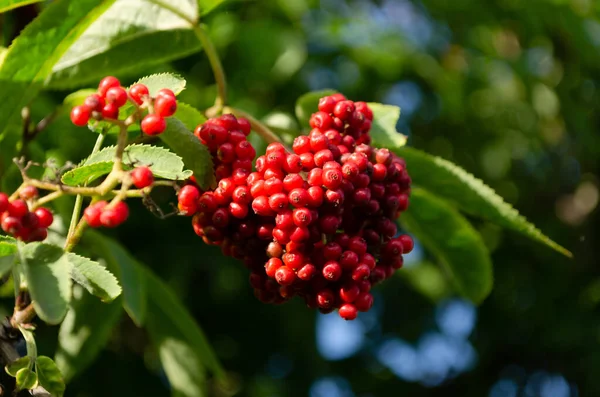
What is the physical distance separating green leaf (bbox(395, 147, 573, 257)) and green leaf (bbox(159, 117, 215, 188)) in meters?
0.65

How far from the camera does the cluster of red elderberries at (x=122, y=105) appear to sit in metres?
1.45

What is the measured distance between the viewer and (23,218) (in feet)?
4.58

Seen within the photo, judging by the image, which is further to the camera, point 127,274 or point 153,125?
point 127,274

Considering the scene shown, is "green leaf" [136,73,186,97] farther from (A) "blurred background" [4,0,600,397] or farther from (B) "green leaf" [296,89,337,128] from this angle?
(A) "blurred background" [4,0,600,397]

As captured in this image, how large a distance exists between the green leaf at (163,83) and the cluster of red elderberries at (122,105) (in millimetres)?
74

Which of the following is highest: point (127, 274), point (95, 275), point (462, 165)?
point (95, 275)

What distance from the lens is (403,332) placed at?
15.3 ft

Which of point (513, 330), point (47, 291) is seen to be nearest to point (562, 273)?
point (513, 330)

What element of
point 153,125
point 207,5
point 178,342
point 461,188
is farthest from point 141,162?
point 178,342

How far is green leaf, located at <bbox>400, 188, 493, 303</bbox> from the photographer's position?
87.3 inches

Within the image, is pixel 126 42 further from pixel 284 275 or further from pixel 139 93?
pixel 284 275

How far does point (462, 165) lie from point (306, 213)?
Result: 122 inches

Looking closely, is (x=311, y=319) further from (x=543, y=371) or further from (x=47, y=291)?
(x=47, y=291)

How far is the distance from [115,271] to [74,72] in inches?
24.2
